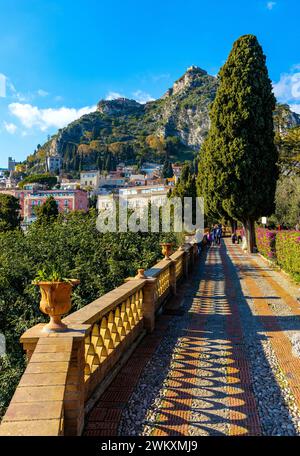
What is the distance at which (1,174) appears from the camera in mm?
184125

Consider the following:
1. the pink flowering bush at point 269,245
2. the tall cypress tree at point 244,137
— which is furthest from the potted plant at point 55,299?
the tall cypress tree at point 244,137

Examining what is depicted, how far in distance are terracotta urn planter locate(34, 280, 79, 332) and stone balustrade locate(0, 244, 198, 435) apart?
9cm

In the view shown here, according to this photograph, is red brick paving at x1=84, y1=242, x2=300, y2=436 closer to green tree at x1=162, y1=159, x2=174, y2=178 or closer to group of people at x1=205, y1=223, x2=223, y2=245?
group of people at x1=205, y1=223, x2=223, y2=245

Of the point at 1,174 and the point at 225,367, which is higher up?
the point at 1,174

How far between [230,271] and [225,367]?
9923 millimetres

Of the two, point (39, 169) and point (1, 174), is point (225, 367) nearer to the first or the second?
point (39, 169)

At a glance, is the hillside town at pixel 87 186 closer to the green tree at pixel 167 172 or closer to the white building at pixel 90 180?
the white building at pixel 90 180

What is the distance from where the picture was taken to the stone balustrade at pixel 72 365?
2.00 metres

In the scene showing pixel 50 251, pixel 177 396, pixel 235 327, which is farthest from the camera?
pixel 50 251

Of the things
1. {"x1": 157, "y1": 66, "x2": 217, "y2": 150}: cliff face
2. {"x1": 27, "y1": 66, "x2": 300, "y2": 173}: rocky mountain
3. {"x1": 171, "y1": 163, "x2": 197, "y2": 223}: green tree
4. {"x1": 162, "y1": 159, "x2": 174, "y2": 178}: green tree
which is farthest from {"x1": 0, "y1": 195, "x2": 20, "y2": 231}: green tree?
{"x1": 157, "y1": 66, "x2": 217, "y2": 150}: cliff face

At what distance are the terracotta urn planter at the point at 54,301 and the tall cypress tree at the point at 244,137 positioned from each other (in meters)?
16.2

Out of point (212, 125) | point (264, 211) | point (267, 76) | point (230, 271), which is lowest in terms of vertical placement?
point (230, 271)

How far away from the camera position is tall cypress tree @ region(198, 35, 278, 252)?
1811 cm

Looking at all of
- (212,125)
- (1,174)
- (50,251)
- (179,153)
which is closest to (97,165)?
(179,153)
